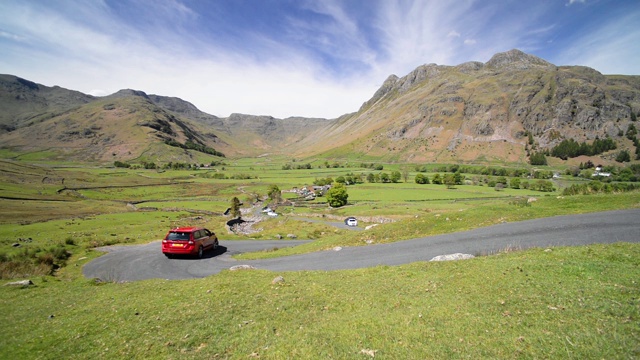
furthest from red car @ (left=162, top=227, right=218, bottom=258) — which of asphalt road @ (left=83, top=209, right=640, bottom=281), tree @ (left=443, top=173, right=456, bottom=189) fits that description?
tree @ (left=443, top=173, right=456, bottom=189)

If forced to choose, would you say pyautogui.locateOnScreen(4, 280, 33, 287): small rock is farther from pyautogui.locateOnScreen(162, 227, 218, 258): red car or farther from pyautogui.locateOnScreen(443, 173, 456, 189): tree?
pyautogui.locateOnScreen(443, 173, 456, 189): tree

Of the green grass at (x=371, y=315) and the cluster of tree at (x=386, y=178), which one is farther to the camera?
the cluster of tree at (x=386, y=178)

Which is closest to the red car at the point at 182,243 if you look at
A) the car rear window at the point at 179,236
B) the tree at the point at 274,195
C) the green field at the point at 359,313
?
the car rear window at the point at 179,236

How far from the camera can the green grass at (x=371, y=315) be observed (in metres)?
6.64

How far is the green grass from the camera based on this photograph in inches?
261

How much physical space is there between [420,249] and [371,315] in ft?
37.0

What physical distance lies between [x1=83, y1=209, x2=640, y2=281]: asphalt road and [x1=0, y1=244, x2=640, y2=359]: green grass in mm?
4161

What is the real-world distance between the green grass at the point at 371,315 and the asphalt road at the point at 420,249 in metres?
4.16

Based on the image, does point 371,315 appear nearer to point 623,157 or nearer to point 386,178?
point 386,178

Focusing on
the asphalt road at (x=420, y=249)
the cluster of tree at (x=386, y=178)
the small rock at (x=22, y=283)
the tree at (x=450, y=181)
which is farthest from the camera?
the cluster of tree at (x=386, y=178)

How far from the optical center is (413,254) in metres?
17.8

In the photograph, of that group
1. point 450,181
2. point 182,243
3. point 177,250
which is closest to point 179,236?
point 182,243

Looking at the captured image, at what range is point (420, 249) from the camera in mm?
18781

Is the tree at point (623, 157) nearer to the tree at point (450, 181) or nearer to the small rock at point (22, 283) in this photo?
the tree at point (450, 181)
